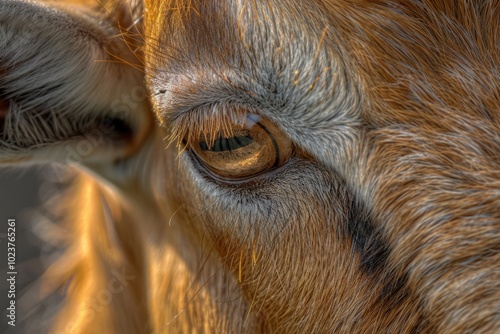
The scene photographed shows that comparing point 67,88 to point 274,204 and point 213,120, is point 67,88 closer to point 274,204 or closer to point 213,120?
point 213,120

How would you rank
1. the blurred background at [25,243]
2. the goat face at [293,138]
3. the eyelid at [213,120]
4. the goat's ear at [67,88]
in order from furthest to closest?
the blurred background at [25,243], the goat's ear at [67,88], the eyelid at [213,120], the goat face at [293,138]

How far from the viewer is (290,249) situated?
1996 millimetres

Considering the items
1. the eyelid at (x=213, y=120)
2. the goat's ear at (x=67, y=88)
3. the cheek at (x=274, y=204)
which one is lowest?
the cheek at (x=274, y=204)

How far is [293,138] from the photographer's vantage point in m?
1.88

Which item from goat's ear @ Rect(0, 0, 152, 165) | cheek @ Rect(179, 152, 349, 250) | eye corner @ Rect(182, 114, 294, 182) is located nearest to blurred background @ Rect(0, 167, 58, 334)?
goat's ear @ Rect(0, 0, 152, 165)

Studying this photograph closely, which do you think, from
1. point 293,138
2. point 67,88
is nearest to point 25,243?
point 67,88

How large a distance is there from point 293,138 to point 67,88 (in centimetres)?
81

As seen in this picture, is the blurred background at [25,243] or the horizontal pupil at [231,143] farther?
the blurred background at [25,243]

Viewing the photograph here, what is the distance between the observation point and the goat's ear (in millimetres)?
2043

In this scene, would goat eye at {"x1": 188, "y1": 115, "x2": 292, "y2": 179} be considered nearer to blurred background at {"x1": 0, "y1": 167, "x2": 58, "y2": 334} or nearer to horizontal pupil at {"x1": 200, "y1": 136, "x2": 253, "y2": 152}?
horizontal pupil at {"x1": 200, "y1": 136, "x2": 253, "y2": 152}

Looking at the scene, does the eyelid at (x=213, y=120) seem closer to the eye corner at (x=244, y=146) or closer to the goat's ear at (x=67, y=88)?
the eye corner at (x=244, y=146)

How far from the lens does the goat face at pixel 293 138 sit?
1732 mm

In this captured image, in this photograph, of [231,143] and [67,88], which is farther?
[67,88]

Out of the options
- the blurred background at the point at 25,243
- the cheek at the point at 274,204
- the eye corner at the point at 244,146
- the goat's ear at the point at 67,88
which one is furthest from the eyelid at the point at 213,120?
the blurred background at the point at 25,243
